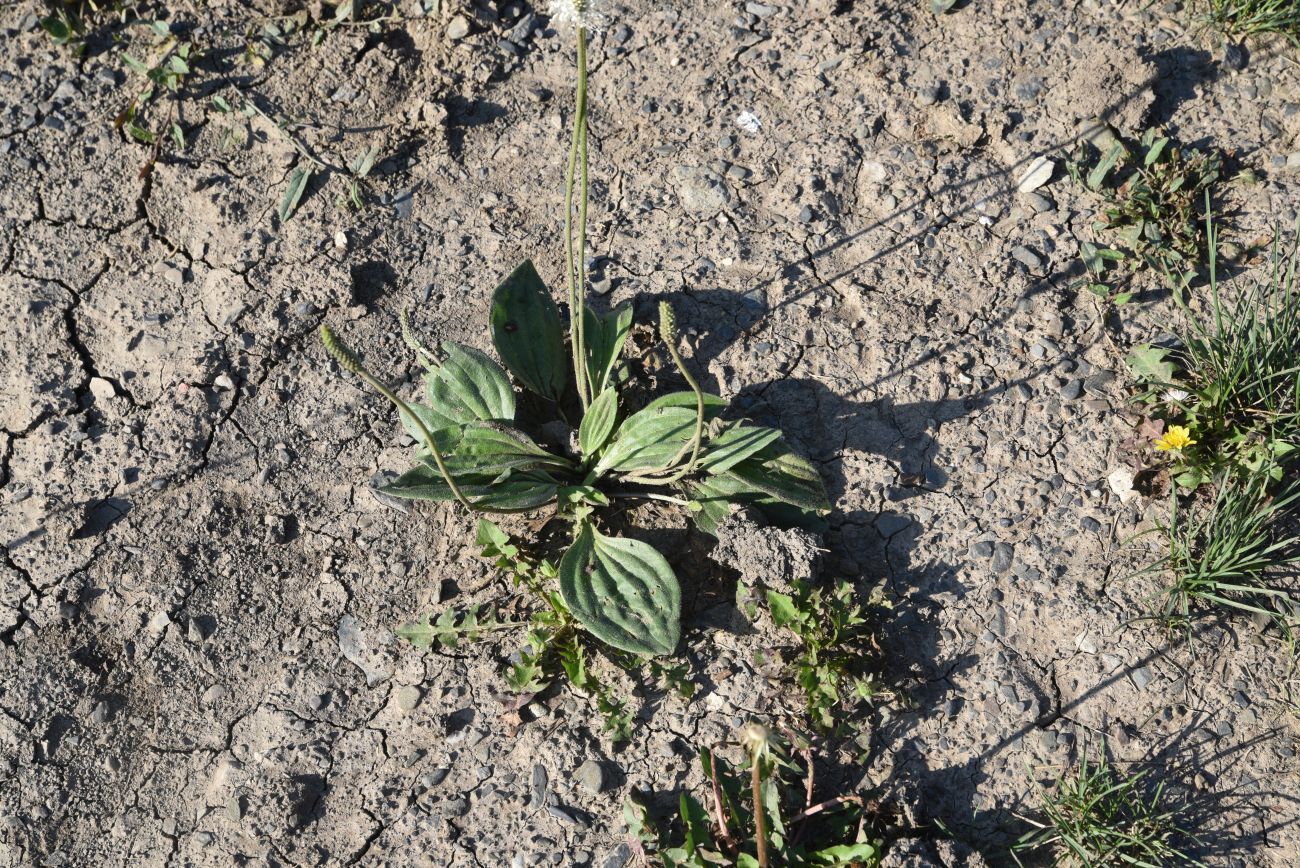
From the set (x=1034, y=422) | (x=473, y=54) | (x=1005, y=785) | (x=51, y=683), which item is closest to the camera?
(x=1005, y=785)

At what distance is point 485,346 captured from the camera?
3697 mm

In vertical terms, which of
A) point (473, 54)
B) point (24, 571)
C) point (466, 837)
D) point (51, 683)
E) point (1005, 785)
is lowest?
point (1005, 785)

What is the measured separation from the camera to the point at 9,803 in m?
3.07

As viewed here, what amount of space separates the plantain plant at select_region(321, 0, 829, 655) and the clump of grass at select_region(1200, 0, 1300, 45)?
2.47 meters

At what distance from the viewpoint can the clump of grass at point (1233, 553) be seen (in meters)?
3.10

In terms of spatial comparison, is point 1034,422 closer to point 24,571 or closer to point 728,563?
point 728,563

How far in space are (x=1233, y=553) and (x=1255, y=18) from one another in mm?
2177

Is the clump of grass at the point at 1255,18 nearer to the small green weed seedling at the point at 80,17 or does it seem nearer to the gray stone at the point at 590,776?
the gray stone at the point at 590,776

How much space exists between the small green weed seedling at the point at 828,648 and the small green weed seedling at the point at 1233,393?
113cm

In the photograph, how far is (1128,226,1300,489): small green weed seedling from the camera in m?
3.23

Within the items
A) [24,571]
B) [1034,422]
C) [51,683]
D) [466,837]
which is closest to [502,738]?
[466,837]

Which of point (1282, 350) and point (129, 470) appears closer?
point (1282, 350)

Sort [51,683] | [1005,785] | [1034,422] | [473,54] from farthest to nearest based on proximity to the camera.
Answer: [473,54], [1034,422], [51,683], [1005,785]

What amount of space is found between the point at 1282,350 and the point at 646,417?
1987 millimetres
